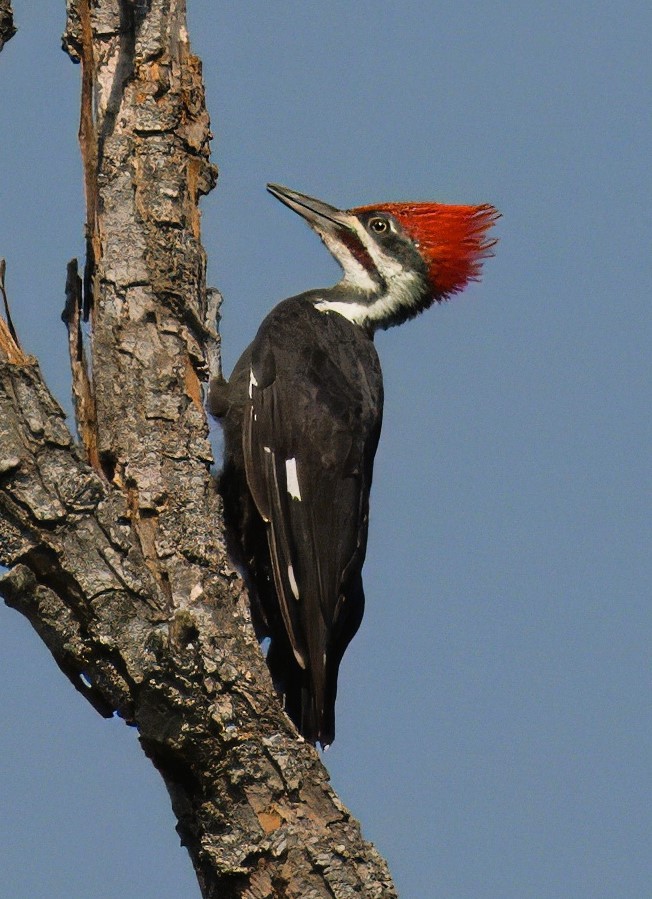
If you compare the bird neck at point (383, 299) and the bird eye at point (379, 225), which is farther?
the bird eye at point (379, 225)

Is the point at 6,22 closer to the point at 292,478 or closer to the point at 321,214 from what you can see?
the point at 292,478

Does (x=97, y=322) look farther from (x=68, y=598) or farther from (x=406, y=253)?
(x=406, y=253)

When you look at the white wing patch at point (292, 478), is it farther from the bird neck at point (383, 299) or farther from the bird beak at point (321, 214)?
the bird beak at point (321, 214)

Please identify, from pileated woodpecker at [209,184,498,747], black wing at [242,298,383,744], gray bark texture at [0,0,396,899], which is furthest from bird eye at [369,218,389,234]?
gray bark texture at [0,0,396,899]

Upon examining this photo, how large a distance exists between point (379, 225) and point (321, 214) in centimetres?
27

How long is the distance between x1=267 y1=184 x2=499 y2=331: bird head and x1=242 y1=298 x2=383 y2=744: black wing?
28.5 inches

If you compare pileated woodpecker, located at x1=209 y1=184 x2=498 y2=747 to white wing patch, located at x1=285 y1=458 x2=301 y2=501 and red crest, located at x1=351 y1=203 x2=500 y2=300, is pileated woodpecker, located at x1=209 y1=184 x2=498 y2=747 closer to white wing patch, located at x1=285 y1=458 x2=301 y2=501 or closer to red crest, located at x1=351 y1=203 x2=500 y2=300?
white wing patch, located at x1=285 y1=458 x2=301 y2=501

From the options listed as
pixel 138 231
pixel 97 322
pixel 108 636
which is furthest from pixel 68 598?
pixel 138 231

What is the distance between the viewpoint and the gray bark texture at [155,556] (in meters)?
2.98

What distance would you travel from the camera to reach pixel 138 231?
379 centimetres

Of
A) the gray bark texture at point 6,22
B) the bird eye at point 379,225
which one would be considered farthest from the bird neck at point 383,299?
the gray bark texture at point 6,22

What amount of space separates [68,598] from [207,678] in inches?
16.6

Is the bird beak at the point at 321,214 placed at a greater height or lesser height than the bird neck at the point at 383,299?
greater

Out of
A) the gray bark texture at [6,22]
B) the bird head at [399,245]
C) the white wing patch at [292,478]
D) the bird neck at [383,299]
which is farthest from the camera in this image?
the bird head at [399,245]
